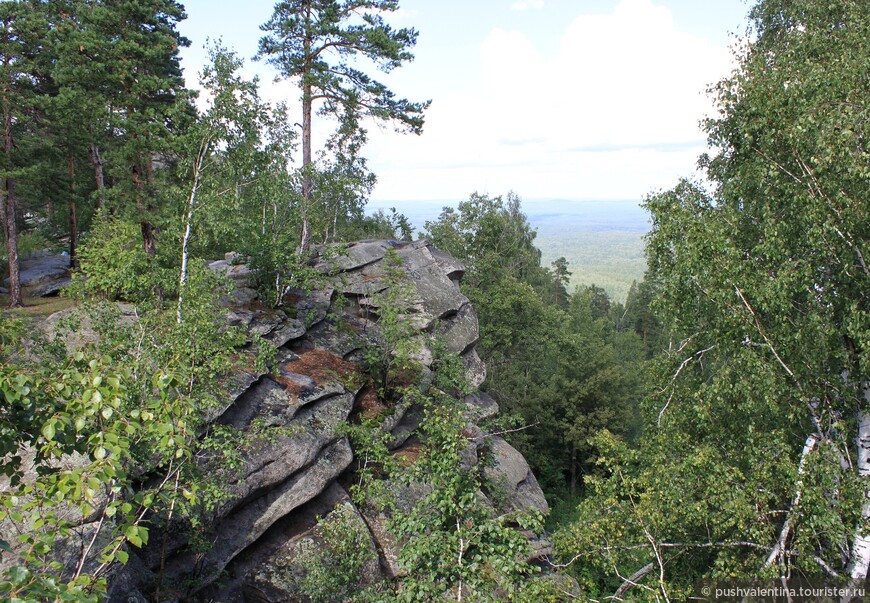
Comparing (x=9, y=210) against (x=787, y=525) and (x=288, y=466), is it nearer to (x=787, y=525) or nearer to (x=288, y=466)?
(x=288, y=466)

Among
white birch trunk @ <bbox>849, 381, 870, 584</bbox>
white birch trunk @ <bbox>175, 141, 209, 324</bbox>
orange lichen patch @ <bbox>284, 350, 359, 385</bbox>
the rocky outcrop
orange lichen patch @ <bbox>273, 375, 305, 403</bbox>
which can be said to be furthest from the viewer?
orange lichen patch @ <bbox>284, 350, 359, 385</bbox>

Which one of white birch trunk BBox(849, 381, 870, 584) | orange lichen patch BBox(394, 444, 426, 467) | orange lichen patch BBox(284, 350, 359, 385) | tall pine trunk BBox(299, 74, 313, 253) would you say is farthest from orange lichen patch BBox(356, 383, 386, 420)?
white birch trunk BBox(849, 381, 870, 584)

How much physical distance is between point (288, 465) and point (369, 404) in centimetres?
437

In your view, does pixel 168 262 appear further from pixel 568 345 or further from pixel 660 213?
pixel 568 345

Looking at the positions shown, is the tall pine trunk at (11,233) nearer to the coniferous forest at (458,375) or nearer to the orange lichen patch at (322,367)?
the coniferous forest at (458,375)

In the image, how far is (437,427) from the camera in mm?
8281

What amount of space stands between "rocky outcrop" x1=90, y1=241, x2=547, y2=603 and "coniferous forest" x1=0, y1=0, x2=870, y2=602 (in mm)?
300

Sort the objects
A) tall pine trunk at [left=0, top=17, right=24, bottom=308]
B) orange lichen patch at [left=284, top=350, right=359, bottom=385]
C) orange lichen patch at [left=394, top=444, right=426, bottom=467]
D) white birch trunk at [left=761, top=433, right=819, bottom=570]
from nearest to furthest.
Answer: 1. white birch trunk at [left=761, top=433, right=819, bottom=570]
2. orange lichen patch at [left=394, top=444, right=426, bottom=467]
3. orange lichen patch at [left=284, top=350, right=359, bottom=385]
4. tall pine trunk at [left=0, top=17, right=24, bottom=308]

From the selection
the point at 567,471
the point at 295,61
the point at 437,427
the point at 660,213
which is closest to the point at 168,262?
the point at 295,61

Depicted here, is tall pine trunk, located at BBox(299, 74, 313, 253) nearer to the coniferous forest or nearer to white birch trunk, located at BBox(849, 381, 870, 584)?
the coniferous forest

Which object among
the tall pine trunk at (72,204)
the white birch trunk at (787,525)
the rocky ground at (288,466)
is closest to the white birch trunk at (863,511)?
the white birch trunk at (787,525)

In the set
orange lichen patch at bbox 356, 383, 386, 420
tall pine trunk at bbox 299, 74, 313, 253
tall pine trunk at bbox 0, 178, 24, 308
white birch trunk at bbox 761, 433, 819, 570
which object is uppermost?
tall pine trunk at bbox 299, 74, 313, 253

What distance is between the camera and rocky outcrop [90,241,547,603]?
11.0m

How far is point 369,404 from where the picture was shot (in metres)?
17.0
